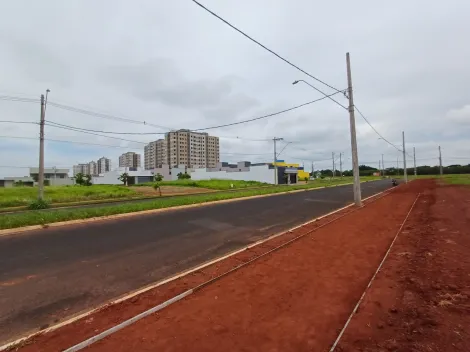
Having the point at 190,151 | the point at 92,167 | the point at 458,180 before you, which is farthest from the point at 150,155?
the point at 458,180

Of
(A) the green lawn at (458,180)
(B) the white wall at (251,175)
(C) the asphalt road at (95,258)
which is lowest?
(C) the asphalt road at (95,258)

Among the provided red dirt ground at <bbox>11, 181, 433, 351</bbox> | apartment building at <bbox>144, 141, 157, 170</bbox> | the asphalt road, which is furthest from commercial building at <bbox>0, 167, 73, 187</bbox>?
red dirt ground at <bbox>11, 181, 433, 351</bbox>

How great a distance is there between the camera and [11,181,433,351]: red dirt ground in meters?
3.84

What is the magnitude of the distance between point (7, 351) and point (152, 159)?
13246 cm

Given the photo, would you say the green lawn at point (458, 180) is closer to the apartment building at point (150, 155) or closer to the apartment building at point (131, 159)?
the apartment building at point (150, 155)

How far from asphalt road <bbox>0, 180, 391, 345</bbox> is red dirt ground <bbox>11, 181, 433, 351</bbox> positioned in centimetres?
86

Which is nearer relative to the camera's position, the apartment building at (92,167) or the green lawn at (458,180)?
the green lawn at (458,180)

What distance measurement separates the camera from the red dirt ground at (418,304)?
3.68 m

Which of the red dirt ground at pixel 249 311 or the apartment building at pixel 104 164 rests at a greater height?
the apartment building at pixel 104 164

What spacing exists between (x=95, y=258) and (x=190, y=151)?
103m

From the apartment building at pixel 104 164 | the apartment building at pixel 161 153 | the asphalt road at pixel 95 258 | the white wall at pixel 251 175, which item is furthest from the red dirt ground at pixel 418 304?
the apartment building at pixel 104 164

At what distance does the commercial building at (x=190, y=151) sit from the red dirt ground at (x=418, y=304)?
96.5m

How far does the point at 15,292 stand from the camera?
590 cm

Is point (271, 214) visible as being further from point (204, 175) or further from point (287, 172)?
point (204, 175)
